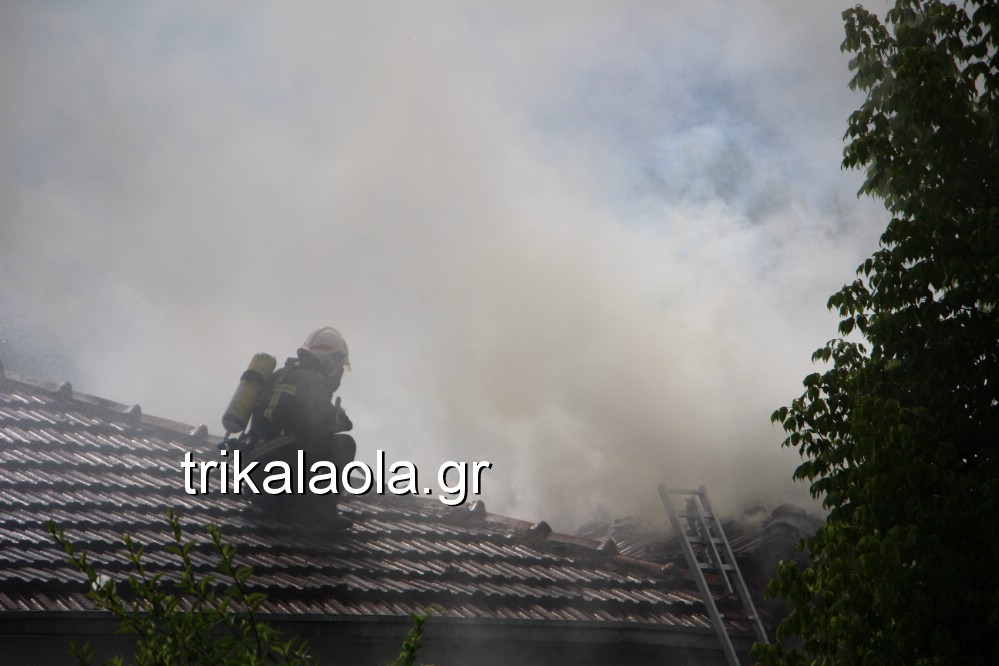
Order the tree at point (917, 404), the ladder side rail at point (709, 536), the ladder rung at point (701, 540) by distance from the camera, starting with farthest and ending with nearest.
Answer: the ladder rung at point (701, 540) → the ladder side rail at point (709, 536) → the tree at point (917, 404)

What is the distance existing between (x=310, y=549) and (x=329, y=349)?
2.07 m

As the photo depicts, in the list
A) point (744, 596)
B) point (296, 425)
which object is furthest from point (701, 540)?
point (296, 425)

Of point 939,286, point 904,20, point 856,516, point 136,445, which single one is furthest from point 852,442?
point 136,445

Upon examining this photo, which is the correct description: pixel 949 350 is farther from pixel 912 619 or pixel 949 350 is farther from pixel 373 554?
pixel 373 554

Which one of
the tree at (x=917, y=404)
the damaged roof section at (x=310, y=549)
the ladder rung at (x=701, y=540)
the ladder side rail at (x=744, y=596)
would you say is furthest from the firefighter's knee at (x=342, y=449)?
the tree at (x=917, y=404)

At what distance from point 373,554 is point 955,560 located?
13.7ft

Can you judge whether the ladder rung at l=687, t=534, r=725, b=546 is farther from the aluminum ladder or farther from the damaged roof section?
the damaged roof section

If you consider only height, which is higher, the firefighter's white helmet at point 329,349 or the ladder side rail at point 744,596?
the firefighter's white helmet at point 329,349

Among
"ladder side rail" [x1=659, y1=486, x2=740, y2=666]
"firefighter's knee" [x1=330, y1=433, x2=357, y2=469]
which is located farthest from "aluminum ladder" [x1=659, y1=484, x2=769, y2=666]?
"firefighter's knee" [x1=330, y1=433, x2=357, y2=469]

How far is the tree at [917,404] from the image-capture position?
4609 millimetres

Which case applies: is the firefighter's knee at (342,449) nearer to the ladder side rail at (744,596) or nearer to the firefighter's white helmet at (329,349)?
the firefighter's white helmet at (329,349)

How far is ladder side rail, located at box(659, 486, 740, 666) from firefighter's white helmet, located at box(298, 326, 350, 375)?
2832 millimetres

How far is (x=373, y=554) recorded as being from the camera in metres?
7.69

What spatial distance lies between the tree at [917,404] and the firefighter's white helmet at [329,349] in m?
4.49
